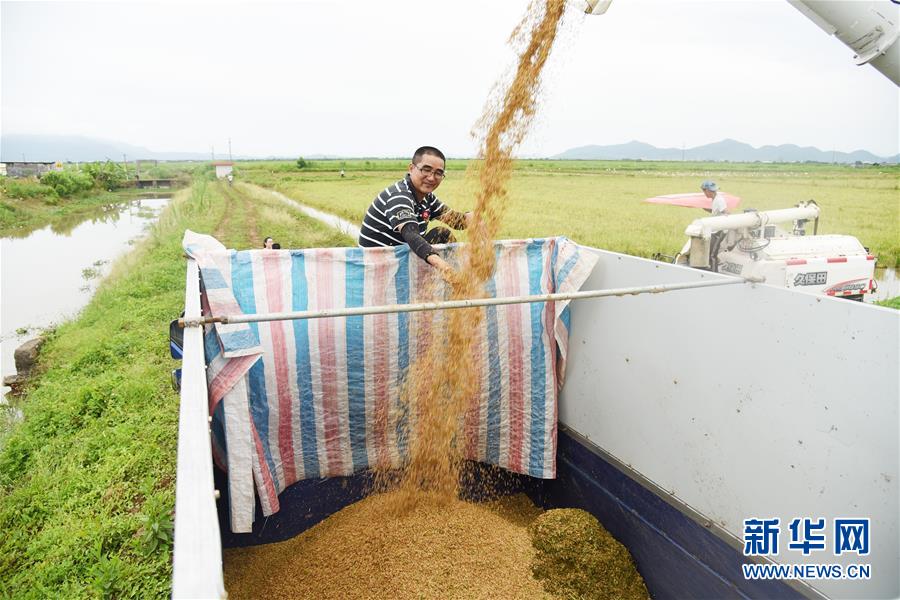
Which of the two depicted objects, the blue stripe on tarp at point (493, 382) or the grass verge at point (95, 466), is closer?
the grass verge at point (95, 466)

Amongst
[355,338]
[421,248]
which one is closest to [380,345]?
[355,338]

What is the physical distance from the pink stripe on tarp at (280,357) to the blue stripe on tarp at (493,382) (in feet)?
3.12

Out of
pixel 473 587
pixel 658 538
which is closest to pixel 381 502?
pixel 473 587

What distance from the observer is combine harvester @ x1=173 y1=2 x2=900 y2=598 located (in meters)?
1.58

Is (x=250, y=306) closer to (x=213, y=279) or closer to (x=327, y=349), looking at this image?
(x=213, y=279)

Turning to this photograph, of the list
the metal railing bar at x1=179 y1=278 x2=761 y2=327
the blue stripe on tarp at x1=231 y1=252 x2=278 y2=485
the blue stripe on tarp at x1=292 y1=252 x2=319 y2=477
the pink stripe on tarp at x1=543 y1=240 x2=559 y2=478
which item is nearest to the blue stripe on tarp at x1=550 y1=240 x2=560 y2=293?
the pink stripe on tarp at x1=543 y1=240 x2=559 y2=478

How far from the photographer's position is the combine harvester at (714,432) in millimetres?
1585

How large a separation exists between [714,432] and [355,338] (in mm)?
1531

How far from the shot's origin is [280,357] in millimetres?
2328

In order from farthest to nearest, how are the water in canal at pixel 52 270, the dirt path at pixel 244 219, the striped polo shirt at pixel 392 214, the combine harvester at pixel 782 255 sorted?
1. the dirt path at pixel 244 219
2. the water in canal at pixel 52 270
3. the combine harvester at pixel 782 255
4. the striped polo shirt at pixel 392 214

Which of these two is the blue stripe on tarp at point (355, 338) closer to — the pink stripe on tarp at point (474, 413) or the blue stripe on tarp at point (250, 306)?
the blue stripe on tarp at point (250, 306)

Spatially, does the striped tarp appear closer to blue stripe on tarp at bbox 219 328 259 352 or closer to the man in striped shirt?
blue stripe on tarp at bbox 219 328 259 352

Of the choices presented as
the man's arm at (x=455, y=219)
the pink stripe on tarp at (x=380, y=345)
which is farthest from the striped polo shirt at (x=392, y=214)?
the pink stripe on tarp at (x=380, y=345)

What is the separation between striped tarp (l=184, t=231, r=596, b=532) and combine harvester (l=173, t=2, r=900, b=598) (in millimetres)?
51
